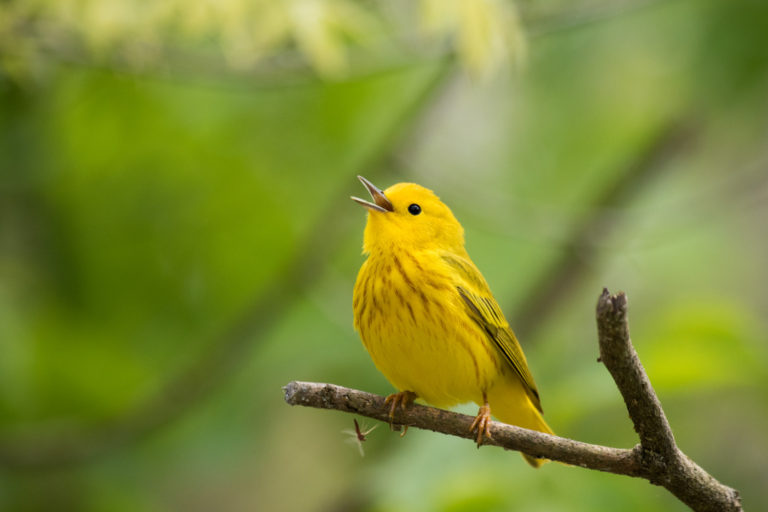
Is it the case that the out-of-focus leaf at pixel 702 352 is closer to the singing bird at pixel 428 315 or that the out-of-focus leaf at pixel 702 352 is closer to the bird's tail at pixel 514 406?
the bird's tail at pixel 514 406

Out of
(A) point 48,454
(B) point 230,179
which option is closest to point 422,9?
(B) point 230,179

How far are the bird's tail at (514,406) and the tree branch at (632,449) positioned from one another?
778 millimetres

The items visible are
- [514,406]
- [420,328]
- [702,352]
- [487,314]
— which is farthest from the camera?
[702,352]

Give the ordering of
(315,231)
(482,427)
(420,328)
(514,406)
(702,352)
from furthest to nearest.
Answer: (315,231), (702,352), (514,406), (420,328), (482,427)

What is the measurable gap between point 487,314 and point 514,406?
0.41 m

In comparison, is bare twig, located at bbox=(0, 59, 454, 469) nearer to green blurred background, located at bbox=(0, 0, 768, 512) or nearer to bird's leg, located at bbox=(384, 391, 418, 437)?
green blurred background, located at bbox=(0, 0, 768, 512)

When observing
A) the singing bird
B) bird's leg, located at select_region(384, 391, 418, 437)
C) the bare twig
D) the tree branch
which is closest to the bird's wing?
the singing bird

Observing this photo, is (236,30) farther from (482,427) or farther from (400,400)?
(482,427)

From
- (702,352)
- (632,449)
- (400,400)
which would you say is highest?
(702,352)

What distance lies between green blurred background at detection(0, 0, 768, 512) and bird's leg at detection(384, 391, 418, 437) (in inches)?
36.3

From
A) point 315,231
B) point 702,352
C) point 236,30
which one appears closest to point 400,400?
point 236,30

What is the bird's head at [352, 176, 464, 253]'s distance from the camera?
8.32 feet

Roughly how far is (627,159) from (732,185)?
3.01ft

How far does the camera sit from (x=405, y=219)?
258 centimetres
